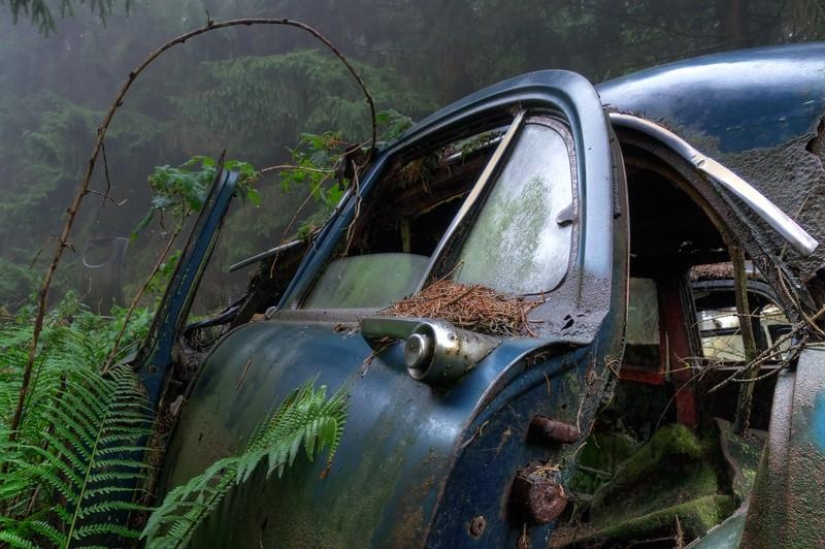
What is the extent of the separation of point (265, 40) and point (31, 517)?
23111 millimetres

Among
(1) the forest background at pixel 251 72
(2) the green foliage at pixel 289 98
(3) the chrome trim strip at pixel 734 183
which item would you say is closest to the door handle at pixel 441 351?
(3) the chrome trim strip at pixel 734 183

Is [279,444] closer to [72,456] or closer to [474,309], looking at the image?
[474,309]

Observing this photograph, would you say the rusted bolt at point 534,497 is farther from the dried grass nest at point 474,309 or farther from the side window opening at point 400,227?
the side window opening at point 400,227

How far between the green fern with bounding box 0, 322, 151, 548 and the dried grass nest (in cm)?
95

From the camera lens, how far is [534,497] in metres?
1.04

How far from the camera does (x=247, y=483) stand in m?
1.54

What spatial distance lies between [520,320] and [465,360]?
260 mm

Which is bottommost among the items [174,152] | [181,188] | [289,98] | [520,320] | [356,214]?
[520,320]

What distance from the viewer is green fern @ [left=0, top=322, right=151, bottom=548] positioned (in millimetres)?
1679

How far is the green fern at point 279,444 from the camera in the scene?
49.8 inches

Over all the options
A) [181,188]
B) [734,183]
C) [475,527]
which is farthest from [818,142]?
[181,188]

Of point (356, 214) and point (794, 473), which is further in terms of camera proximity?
point (356, 214)

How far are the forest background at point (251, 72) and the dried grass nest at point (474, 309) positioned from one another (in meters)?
4.44

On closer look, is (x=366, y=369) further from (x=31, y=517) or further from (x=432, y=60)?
(x=432, y=60)
